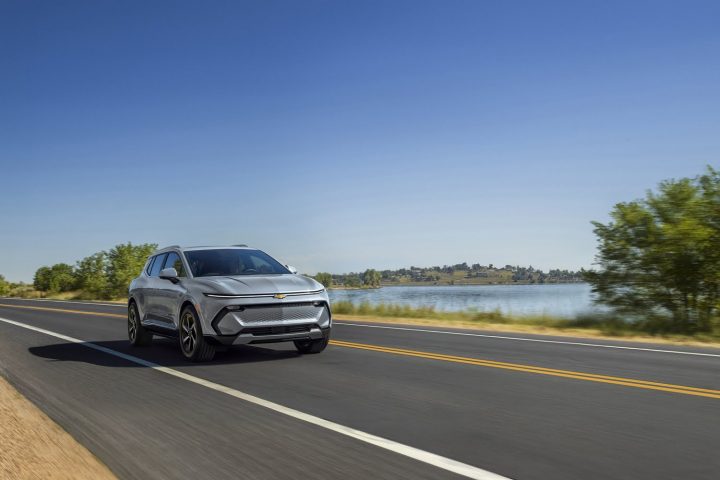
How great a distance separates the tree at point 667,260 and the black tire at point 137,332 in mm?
12787

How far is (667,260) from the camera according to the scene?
1836cm

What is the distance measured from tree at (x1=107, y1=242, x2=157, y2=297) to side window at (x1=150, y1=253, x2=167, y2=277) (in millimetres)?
45187

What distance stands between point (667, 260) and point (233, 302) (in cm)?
1354

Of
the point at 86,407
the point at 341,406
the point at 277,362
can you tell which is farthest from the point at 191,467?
the point at 277,362

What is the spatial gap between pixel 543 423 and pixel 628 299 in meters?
14.8

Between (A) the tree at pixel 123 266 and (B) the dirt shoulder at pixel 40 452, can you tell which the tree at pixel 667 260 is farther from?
(A) the tree at pixel 123 266

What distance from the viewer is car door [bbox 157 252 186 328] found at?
1073 centimetres

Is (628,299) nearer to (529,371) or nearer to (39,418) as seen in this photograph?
(529,371)

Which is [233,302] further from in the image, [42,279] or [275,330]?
[42,279]

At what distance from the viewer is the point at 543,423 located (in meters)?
5.85

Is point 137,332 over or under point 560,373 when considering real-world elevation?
over

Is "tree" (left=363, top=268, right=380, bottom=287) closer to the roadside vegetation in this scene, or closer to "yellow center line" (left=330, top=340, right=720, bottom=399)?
the roadside vegetation

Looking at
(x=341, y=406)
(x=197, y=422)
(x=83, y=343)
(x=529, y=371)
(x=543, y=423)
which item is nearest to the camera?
(x=543, y=423)

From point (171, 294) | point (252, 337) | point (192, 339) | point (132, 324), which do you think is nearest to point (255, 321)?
point (252, 337)
